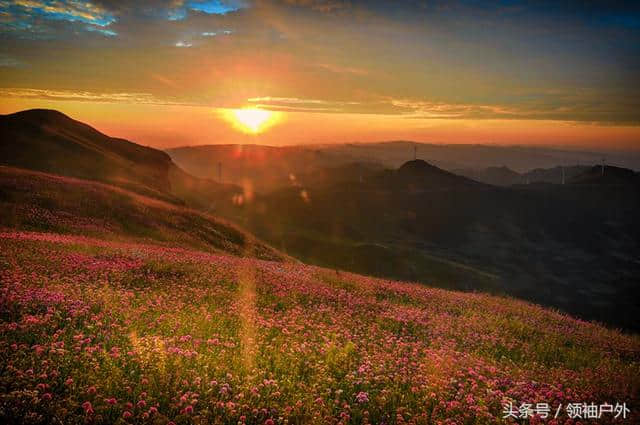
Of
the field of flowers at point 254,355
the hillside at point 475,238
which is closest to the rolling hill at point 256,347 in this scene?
the field of flowers at point 254,355

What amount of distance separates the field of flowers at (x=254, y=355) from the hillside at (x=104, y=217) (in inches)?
616

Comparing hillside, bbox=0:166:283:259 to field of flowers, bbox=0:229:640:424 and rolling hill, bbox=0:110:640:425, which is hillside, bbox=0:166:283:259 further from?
field of flowers, bbox=0:229:640:424

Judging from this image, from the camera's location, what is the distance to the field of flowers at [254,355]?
25.6ft

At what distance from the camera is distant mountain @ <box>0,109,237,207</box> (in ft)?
192

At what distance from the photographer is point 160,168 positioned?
302 ft

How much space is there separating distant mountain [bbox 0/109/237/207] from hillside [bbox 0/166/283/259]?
12.4 meters

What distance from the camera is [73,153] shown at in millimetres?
67000

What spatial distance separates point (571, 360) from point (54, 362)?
13.5 meters

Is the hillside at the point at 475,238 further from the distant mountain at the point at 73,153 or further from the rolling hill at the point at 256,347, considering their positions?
the rolling hill at the point at 256,347

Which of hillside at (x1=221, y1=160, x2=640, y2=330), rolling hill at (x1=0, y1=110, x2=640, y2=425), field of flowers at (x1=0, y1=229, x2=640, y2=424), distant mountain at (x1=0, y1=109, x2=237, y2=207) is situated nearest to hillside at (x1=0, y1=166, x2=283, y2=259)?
rolling hill at (x1=0, y1=110, x2=640, y2=425)

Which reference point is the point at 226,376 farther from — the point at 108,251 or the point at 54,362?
the point at 108,251

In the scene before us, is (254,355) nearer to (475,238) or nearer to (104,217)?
(104,217)

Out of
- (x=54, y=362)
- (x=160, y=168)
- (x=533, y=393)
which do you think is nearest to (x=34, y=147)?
(x=160, y=168)

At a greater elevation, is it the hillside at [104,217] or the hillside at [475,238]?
the hillside at [104,217]
